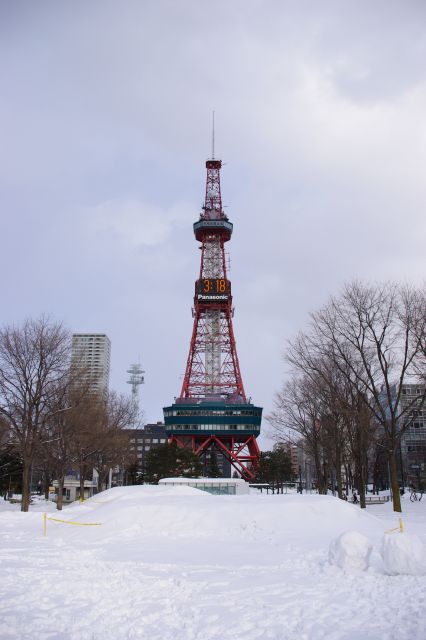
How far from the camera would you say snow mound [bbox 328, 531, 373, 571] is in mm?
Result: 10455

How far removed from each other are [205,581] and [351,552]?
10.4ft

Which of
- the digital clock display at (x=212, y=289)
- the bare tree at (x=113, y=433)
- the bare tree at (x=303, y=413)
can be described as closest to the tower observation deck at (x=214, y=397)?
the digital clock display at (x=212, y=289)

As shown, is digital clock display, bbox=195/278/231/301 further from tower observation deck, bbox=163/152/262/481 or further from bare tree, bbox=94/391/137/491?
bare tree, bbox=94/391/137/491

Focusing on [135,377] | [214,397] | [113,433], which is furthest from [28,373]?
[135,377]

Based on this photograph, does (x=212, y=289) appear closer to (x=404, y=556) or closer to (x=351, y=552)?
(x=351, y=552)

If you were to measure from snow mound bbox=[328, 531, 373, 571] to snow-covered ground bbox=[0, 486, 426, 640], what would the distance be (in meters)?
0.13

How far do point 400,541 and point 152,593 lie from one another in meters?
4.97

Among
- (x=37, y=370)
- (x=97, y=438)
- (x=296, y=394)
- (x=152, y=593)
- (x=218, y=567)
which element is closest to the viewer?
(x=152, y=593)

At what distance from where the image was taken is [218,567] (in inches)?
453

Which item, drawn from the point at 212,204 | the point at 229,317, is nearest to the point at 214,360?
the point at 229,317

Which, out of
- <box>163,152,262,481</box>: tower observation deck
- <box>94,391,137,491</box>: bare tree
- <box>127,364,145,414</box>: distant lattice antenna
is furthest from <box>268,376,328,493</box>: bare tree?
<box>127,364,145,414</box>: distant lattice antenna

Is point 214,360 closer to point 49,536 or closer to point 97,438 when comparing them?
point 97,438

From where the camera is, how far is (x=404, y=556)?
32.2 feet

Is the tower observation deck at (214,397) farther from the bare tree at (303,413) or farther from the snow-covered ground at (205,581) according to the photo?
the snow-covered ground at (205,581)
